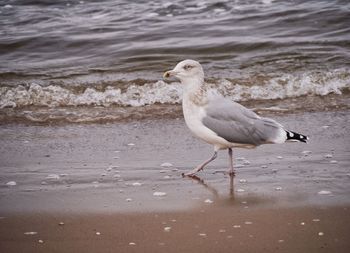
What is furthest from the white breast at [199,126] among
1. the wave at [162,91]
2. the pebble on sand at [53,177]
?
the wave at [162,91]

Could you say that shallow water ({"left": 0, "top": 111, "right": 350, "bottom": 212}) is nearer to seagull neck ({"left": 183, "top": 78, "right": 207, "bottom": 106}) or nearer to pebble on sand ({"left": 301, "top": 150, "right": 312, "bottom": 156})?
pebble on sand ({"left": 301, "top": 150, "right": 312, "bottom": 156})

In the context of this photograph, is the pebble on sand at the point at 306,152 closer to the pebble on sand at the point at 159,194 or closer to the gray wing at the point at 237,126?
the gray wing at the point at 237,126

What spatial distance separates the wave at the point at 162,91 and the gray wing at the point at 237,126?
283 centimetres

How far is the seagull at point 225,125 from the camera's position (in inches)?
242

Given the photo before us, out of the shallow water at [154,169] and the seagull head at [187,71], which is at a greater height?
the seagull head at [187,71]

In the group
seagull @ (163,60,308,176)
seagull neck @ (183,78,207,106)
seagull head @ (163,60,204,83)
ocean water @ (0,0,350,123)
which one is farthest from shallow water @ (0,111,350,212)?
ocean water @ (0,0,350,123)

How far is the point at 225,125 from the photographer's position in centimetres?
619

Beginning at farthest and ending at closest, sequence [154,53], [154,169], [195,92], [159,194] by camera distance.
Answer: [154,53] < [195,92] < [154,169] < [159,194]

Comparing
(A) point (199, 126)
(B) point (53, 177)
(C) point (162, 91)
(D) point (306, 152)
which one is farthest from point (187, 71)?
(C) point (162, 91)

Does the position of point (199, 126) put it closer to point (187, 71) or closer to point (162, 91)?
point (187, 71)

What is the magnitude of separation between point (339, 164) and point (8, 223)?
2.97 meters

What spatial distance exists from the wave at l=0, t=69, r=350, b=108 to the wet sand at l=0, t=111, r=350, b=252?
4.70 ft

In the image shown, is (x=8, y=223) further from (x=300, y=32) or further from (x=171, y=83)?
(x=300, y=32)

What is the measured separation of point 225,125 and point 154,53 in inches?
221
